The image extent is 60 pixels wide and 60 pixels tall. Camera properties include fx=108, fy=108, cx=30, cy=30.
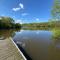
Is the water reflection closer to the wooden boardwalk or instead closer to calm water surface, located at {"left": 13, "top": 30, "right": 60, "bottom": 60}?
calm water surface, located at {"left": 13, "top": 30, "right": 60, "bottom": 60}

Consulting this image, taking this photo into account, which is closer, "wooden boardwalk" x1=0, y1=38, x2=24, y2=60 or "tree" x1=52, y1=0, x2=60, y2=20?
"wooden boardwalk" x1=0, y1=38, x2=24, y2=60

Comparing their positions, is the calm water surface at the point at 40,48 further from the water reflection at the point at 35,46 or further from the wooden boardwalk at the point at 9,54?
the wooden boardwalk at the point at 9,54

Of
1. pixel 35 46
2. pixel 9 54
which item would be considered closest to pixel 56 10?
pixel 35 46

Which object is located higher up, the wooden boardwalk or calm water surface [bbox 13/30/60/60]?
Result: the wooden boardwalk

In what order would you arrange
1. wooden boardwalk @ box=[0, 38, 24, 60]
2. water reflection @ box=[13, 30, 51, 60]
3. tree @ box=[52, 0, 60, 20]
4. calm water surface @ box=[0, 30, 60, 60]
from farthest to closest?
tree @ box=[52, 0, 60, 20], water reflection @ box=[13, 30, 51, 60], calm water surface @ box=[0, 30, 60, 60], wooden boardwalk @ box=[0, 38, 24, 60]

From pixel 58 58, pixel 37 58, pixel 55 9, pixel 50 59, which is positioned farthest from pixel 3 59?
pixel 55 9

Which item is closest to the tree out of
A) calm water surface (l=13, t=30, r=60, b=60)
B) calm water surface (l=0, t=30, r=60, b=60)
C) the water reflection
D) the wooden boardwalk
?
calm water surface (l=0, t=30, r=60, b=60)

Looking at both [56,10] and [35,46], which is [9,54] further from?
[56,10]

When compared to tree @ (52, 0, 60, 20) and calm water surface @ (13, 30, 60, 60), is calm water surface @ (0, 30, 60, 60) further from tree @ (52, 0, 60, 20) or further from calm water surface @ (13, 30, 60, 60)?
tree @ (52, 0, 60, 20)

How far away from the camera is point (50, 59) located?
8398 millimetres

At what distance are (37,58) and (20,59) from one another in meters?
2.07

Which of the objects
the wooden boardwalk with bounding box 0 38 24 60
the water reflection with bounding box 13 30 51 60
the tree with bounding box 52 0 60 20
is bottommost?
the water reflection with bounding box 13 30 51 60

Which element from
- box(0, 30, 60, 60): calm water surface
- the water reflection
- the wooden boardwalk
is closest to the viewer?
the wooden boardwalk

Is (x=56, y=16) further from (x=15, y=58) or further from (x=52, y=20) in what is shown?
(x=15, y=58)
